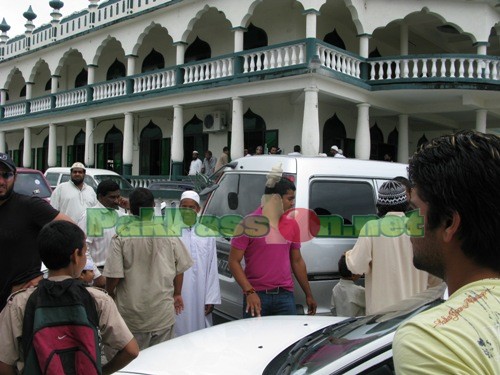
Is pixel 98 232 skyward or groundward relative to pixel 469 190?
groundward

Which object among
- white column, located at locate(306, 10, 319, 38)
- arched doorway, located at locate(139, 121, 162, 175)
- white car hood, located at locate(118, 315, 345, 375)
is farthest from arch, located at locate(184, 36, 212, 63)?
white car hood, located at locate(118, 315, 345, 375)

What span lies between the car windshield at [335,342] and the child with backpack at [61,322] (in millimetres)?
746

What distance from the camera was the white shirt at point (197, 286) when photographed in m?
4.14

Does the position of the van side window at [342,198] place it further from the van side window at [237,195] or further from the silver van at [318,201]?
the van side window at [237,195]

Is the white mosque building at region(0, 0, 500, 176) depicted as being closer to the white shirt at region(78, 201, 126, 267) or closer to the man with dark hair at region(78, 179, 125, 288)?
the man with dark hair at region(78, 179, 125, 288)

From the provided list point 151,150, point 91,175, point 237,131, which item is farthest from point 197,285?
point 151,150

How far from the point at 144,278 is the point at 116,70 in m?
19.0

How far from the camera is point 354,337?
2062 millimetres

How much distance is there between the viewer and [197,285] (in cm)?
418

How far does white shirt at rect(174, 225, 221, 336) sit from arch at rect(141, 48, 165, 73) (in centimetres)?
1567

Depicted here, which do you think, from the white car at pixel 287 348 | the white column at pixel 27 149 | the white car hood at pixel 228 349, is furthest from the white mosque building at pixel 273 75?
the white car at pixel 287 348

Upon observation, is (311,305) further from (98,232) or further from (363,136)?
(363,136)

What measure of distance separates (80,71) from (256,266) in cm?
2146

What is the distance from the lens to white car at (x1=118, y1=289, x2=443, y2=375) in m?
1.81
